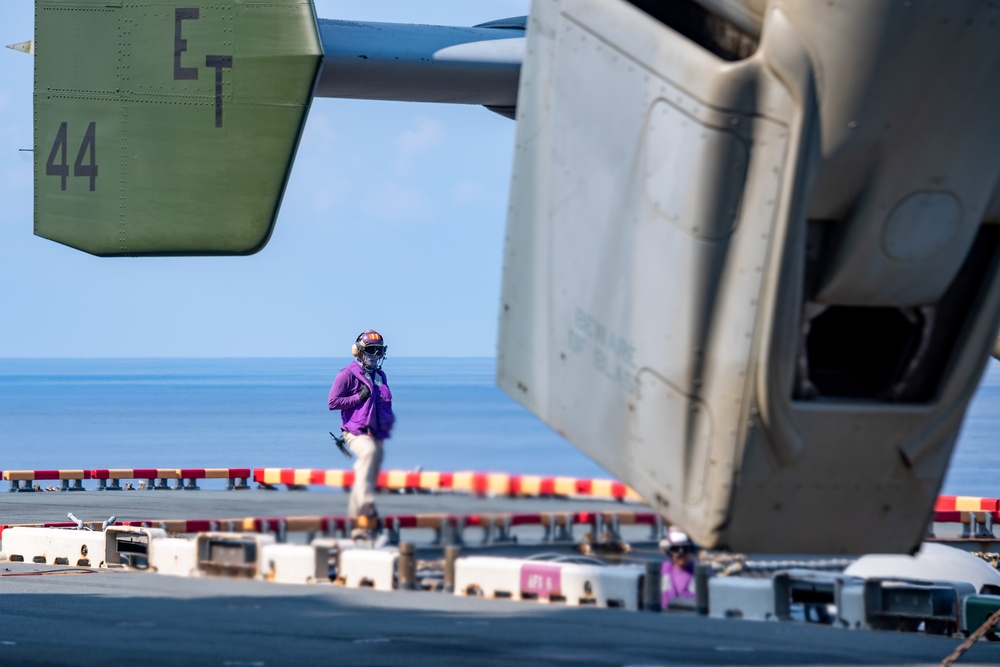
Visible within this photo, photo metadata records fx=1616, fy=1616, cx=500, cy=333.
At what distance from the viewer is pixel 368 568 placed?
725 centimetres

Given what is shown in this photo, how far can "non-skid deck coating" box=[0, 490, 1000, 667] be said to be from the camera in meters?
10.1

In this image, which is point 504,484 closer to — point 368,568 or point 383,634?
point 368,568

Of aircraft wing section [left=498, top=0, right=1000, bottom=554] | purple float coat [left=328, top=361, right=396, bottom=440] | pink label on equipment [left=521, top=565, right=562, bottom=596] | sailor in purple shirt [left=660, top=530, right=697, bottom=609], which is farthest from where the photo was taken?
pink label on equipment [left=521, top=565, right=562, bottom=596]

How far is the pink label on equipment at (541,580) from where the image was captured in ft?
33.5

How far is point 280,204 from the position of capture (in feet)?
23.2

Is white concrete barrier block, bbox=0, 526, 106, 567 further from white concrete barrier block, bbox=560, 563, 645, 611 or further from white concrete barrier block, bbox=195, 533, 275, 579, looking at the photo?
white concrete barrier block, bbox=195, 533, 275, 579

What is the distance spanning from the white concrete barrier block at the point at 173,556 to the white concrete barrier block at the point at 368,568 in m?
1.46

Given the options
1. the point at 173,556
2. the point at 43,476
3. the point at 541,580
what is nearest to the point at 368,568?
the point at 541,580

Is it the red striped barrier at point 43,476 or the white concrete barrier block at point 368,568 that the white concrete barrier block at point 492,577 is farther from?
the red striped barrier at point 43,476

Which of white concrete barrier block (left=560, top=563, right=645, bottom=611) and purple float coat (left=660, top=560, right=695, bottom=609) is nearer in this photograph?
purple float coat (left=660, top=560, right=695, bottom=609)

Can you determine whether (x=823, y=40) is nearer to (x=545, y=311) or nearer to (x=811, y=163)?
(x=811, y=163)

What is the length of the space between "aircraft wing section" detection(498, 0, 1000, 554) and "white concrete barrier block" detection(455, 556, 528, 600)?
178cm

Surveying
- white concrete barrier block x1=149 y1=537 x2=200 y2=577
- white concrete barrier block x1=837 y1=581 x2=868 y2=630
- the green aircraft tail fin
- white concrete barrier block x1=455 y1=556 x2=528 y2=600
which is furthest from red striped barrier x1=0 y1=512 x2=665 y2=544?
white concrete barrier block x1=837 y1=581 x2=868 y2=630

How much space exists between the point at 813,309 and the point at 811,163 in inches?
21.9
